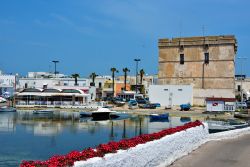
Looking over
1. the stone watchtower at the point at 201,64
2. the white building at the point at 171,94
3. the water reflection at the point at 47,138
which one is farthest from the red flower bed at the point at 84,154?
the stone watchtower at the point at 201,64

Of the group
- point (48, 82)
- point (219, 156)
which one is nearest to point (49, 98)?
point (48, 82)

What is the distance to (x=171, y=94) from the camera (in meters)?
78.4

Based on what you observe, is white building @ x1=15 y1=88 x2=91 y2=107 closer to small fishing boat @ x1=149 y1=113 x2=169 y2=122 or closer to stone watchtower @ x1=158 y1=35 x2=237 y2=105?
stone watchtower @ x1=158 y1=35 x2=237 y2=105

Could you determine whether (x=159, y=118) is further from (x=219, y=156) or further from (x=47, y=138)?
(x=219, y=156)

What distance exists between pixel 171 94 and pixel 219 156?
58837 mm

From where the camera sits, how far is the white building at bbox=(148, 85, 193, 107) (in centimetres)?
7731

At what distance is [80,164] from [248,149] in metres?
14.8

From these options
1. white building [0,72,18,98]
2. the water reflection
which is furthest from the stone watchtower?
white building [0,72,18,98]

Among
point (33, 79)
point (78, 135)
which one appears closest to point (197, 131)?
point (78, 135)

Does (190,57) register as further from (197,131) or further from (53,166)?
(53,166)

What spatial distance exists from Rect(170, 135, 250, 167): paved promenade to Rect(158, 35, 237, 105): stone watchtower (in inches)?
2145

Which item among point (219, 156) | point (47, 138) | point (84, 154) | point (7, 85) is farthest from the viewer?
point (7, 85)

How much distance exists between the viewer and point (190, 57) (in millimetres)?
81812

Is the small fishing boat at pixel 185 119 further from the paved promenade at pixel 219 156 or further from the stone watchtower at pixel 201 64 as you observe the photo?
the paved promenade at pixel 219 156
